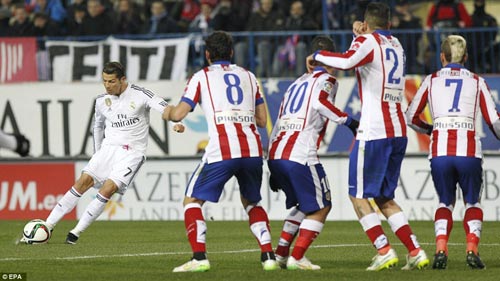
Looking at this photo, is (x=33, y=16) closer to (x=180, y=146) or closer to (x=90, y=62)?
(x=90, y=62)

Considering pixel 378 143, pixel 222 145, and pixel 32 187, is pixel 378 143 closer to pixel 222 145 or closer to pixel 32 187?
pixel 222 145

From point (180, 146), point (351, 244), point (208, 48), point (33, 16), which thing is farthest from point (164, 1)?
point (208, 48)

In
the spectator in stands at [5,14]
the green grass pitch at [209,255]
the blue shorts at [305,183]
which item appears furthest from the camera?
the spectator in stands at [5,14]

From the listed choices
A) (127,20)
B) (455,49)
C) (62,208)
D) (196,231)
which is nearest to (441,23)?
(127,20)

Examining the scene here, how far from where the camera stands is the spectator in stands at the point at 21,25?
23.8m

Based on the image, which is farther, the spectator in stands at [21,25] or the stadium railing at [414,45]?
the spectator in stands at [21,25]

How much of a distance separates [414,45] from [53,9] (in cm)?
701

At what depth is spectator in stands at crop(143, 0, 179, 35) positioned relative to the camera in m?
23.2

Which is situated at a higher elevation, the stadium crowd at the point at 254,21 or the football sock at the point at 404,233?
the stadium crowd at the point at 254,21

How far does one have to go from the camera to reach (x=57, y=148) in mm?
22328

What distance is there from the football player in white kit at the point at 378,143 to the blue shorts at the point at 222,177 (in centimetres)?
83

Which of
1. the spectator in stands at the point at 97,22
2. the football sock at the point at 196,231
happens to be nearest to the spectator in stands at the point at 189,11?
the spectator in stands at the point at 97,22

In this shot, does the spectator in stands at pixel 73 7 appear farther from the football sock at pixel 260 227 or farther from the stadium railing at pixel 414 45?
the football sock at pixel 260 227
